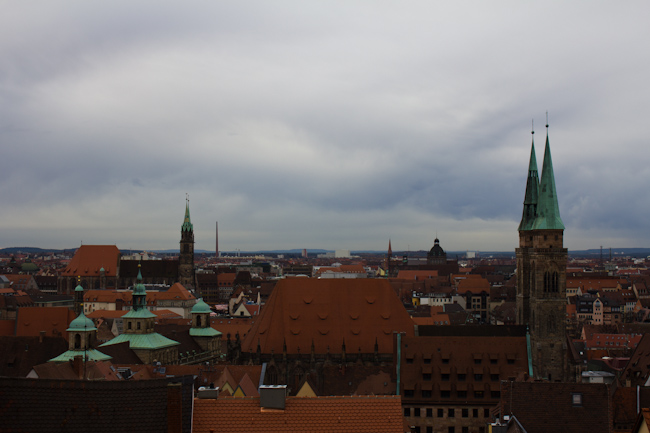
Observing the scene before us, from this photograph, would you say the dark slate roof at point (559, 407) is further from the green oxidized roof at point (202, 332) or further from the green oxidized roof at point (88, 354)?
the green oxidized roof at point (202, 332)

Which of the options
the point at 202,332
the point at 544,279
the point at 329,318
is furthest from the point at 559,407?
the point at 202,332

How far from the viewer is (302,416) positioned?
2677cm

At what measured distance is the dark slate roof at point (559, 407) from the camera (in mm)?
35219

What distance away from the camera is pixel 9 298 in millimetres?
171125

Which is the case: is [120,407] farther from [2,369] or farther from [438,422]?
[2,369]

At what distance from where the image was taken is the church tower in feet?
237

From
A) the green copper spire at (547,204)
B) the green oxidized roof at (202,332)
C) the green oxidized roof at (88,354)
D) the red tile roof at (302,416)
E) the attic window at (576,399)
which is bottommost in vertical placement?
the green oxidized roof at (202,332)

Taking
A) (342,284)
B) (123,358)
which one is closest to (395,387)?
(342,284)

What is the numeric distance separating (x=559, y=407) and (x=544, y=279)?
40.7 meters

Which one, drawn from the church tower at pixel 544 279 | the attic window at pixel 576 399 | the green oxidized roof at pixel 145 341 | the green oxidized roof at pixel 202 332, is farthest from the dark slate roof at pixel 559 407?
the green oxidized roof at pixel 202 332

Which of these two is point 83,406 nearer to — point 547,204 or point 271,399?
point 271,399

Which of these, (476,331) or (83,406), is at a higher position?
(83,406)

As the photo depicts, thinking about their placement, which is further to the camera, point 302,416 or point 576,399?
point 576,399

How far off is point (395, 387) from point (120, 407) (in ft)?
150
